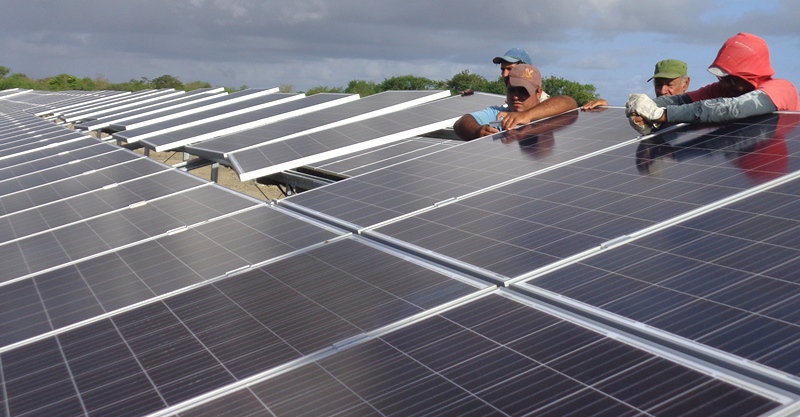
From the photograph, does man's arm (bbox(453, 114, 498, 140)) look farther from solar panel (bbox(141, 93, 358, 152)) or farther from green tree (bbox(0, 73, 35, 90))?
green tree (bbox(0, 73, 35, 90))

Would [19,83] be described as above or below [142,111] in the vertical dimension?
below

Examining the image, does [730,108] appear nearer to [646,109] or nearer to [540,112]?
[646,109]

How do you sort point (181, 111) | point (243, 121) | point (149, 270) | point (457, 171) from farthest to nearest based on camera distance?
point (181, 111), point (243, 121), point (457, 171), point (149, 270)

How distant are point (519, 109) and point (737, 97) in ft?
12.6

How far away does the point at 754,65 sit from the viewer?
310 inches

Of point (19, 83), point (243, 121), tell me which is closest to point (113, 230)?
point (243, 121)

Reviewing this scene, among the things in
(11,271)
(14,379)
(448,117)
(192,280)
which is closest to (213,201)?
(11,271)

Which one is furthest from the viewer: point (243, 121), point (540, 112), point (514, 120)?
point (243, 121)

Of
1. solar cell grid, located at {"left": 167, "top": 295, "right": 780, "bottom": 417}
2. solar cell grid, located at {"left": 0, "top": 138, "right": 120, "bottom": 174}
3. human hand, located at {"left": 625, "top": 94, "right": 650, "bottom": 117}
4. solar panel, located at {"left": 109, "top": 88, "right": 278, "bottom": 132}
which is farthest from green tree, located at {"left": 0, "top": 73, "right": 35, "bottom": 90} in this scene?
solar cell grid, located at {"left": 167, "top": 295, "right": 780, "bottom": 417}

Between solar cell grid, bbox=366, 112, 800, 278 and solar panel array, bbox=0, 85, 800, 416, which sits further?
solar cell grid, bbox=366, 112, 800, 278

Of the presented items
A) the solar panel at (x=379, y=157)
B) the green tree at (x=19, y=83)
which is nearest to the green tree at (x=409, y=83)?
the solar panel at (x=379, y=157)

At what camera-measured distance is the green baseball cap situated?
10.4 m

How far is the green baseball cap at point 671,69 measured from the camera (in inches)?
409

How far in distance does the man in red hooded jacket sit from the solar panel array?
0.17 m
